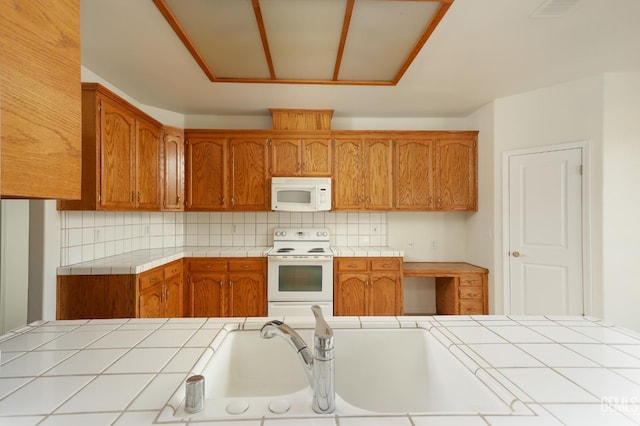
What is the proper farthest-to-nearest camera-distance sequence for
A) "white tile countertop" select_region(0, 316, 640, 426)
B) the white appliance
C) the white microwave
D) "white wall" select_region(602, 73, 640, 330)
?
the white microwave < the white appliance < "white wall" select_region(602, 73, 640, 330) < "white tile countertop" select_region(0, 316, 640, 426)

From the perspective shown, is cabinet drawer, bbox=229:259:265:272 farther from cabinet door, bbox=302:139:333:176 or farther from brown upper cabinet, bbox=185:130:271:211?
cabinet door, bbox=302:139:333:176

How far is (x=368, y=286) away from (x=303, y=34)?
236 cm

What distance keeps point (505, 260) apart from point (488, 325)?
2.39m

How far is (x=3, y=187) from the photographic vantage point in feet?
2.03

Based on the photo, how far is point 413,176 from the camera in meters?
3.41

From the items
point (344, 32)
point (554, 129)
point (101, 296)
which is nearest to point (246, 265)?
point (101, 296)

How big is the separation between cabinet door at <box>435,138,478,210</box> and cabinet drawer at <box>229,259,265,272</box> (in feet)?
6.91

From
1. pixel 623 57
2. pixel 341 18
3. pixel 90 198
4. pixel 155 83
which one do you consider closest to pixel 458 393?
pixel 341 18

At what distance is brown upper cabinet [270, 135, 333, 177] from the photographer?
3324mm

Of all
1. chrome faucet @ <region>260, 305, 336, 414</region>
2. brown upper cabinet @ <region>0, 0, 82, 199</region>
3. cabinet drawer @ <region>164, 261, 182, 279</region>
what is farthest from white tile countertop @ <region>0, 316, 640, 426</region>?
cabinet drawer @ <region>164, 261, 182, 279</region>

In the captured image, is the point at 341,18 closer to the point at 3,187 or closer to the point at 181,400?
the point at 3,187

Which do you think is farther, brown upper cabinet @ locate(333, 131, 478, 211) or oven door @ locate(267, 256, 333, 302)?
brown upper cabinet @ locate(333, 131, 478, 211)

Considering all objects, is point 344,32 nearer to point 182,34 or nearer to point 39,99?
point 182,34

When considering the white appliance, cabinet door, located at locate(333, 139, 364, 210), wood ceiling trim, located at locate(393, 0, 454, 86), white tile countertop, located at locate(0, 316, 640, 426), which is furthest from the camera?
cabinet door, located at locate(333, 139, 364, 210)
